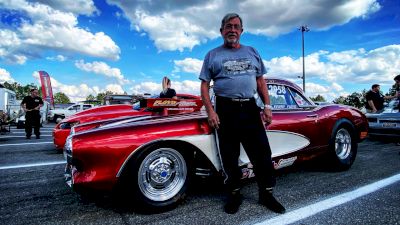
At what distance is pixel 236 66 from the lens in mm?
2723

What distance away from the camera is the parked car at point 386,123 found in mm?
7404

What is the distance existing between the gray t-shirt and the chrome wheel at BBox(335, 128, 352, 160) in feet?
6.73

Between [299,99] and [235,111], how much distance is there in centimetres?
161

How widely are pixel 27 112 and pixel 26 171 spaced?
5.21 metres

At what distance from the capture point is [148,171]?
2.61 meters

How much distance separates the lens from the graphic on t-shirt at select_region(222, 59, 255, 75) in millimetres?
2717

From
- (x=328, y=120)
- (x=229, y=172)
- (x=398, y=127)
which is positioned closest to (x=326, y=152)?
(x=328, y=120)

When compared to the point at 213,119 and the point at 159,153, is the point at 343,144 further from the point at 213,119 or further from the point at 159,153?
the point at 159,153

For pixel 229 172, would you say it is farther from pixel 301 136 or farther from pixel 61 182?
pixel 61 182

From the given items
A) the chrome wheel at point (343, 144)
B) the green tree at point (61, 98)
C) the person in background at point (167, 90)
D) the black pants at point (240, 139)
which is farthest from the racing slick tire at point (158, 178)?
the green tree at point (61, 98)

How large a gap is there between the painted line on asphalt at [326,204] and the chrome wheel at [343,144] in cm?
70

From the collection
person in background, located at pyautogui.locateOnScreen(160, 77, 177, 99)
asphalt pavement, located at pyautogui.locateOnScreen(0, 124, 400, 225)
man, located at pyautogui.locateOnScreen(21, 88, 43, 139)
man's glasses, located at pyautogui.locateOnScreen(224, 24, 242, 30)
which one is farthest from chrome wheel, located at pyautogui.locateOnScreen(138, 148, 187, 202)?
man, located at pyautogui.locateOnScreen(21, 88, 43, 139)

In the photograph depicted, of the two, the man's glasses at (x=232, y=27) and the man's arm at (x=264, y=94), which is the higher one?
the man's glasses at (x=232, y=27)

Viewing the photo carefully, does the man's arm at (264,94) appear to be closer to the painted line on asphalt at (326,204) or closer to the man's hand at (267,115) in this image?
the man's hand at (267,115)
